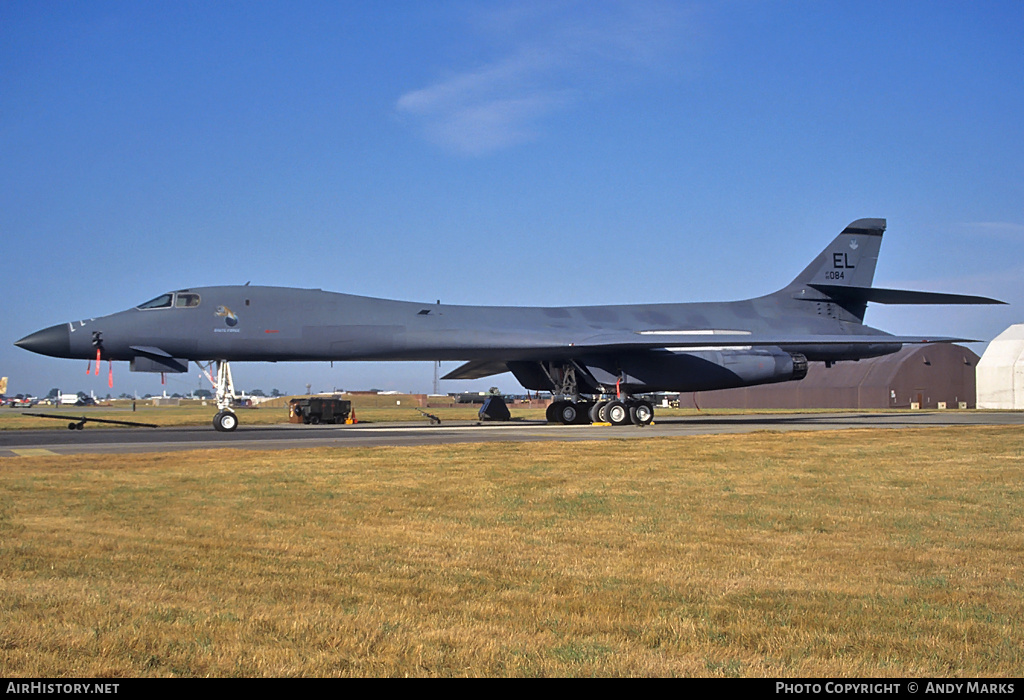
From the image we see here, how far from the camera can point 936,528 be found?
698 cm

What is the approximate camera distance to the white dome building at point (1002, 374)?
51.1 metres

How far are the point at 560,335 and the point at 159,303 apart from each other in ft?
36.3

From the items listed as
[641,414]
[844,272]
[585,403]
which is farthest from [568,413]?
[844,272]

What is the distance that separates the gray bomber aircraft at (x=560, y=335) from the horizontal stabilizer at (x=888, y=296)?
0.19ft

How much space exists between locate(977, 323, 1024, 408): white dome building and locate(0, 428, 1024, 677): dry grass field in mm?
47378

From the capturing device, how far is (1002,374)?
51812 mm

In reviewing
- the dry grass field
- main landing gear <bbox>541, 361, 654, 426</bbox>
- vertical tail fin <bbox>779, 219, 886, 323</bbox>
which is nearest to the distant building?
vertical tail fin <bbox>779, 219, 886, 323</bbox>

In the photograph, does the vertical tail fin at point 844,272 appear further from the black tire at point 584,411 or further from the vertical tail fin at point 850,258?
the black tire at point 584,411

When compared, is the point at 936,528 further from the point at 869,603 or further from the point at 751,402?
the point at 751,402

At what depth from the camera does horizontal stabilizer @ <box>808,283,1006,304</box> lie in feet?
86.1

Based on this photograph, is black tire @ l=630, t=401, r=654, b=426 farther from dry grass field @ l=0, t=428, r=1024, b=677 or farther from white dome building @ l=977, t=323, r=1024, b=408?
white dome building @ l=977, t=323, r=1024, b=408
